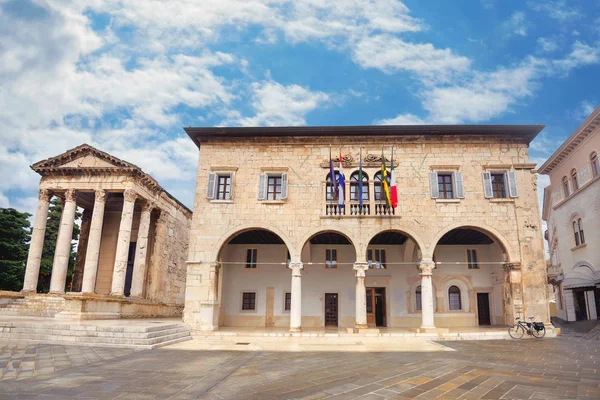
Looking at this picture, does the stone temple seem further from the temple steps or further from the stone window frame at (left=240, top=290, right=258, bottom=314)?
the temple steps

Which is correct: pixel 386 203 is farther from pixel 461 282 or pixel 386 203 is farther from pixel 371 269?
pixel 461 282

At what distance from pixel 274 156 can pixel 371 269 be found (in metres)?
8.57

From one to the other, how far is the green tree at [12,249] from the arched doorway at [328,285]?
23.6 metres

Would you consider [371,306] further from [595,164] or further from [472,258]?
[595,164]

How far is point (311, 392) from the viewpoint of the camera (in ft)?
20.1

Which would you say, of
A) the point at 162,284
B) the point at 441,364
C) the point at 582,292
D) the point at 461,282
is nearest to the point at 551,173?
the point at 582,292

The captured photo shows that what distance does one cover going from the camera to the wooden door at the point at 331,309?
2072 cm

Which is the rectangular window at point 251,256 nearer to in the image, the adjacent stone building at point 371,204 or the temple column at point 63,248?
the adjacent stone building at point 371,204

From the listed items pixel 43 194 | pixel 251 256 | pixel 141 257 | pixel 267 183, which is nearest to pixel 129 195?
pixel 141 257

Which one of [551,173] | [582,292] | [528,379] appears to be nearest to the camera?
[528,379]

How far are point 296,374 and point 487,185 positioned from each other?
14.1 metres

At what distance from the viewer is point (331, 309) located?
20.9 m

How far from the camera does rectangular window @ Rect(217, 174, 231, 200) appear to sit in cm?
1823

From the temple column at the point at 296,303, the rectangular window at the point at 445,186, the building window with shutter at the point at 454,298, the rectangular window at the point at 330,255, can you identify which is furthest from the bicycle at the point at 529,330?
the rectangular window at the point at 330,255
